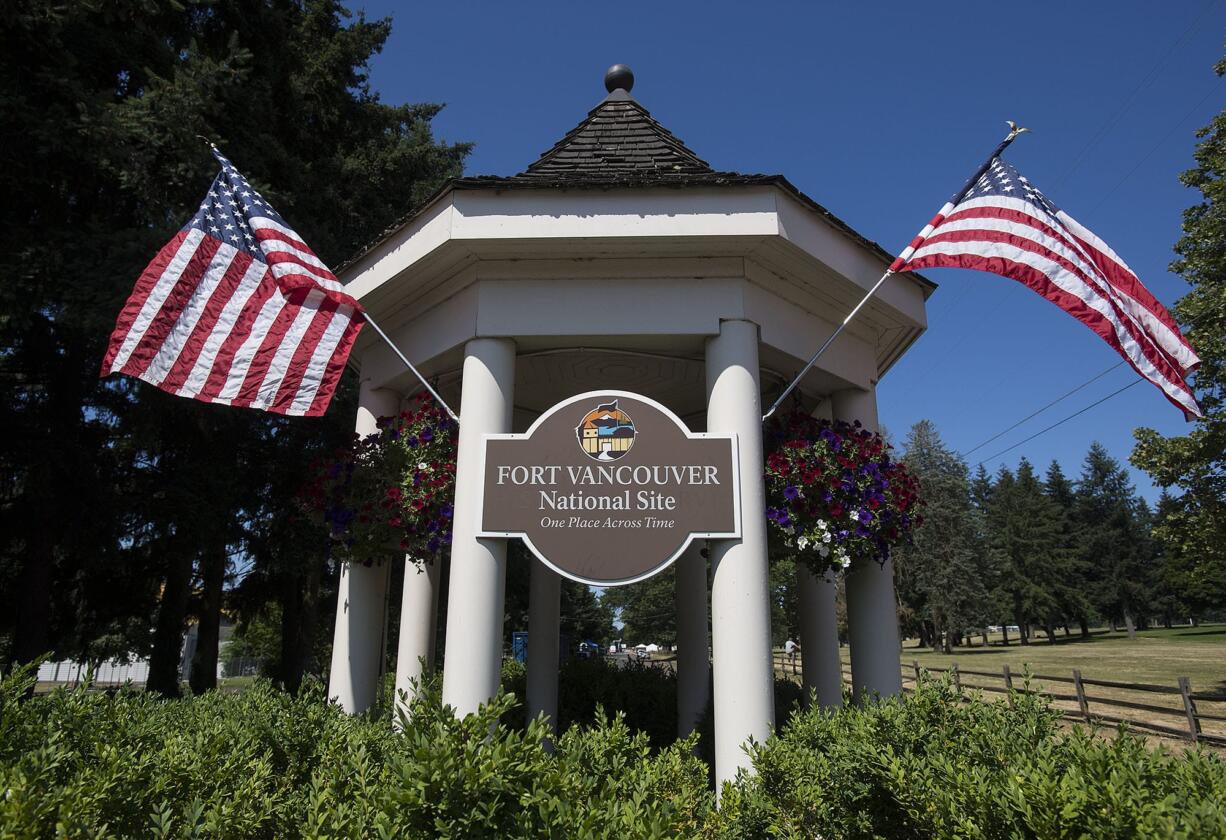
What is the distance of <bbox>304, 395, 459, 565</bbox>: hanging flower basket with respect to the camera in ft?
18.6

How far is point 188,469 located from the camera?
14.9 meters

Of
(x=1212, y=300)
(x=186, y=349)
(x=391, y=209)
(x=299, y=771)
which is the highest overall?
(x=391, y=209)

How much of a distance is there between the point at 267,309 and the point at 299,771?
3354mm

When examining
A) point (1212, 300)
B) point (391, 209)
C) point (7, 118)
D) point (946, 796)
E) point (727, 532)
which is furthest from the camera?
point (391, 209)

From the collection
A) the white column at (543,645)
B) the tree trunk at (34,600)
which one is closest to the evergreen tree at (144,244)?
the tree trunk at (34,600)

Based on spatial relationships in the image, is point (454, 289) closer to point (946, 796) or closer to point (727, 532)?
point (727, 532)

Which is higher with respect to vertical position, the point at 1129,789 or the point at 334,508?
the point at 334,508

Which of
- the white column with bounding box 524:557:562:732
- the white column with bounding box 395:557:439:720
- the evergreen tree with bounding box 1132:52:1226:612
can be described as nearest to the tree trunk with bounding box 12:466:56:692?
the white column with bounding box 395:557:439:720

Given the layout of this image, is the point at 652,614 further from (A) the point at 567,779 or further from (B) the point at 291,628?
(A) the point at 567,779

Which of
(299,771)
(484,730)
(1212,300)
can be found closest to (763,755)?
(484,730)

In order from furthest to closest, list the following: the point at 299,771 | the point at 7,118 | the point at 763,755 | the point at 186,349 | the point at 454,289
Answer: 1. the point at 7,118
2. the point at 454,289
3. the point at 186,349
4. the point at 299,771
5. the point at 763,755

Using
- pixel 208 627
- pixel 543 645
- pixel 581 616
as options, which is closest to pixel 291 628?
pixel 208 627

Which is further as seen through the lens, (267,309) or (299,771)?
(267,309)

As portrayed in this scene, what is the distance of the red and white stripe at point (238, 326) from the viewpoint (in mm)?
5367
